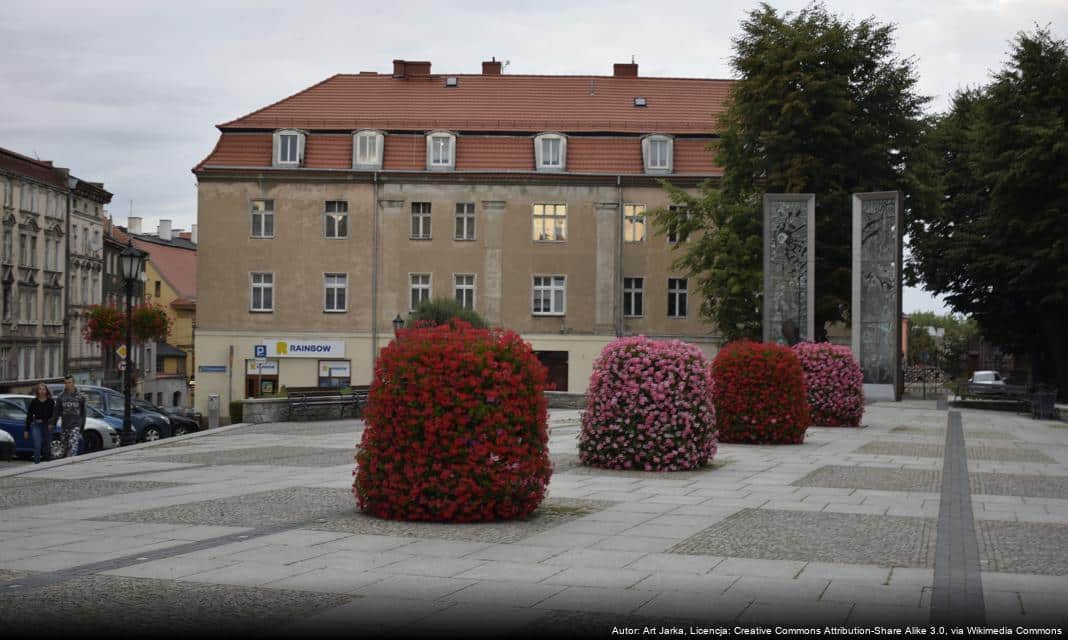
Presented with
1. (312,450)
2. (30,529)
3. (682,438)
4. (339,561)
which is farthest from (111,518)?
(312,450)

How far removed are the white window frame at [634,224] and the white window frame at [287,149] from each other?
13.8 metres

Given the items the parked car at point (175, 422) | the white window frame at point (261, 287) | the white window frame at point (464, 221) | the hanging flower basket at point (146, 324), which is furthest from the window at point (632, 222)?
the hanging flower basket at point (146, 324)

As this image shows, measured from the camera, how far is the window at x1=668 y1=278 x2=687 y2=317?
172 ft

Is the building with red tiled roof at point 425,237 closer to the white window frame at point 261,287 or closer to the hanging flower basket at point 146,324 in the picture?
the white window frame at point 261,287

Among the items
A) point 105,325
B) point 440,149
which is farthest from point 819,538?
point 105,325

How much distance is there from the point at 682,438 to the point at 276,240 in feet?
128

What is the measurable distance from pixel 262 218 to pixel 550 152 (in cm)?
1245

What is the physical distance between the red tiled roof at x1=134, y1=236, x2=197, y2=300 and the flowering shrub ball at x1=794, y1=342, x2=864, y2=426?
68.0m

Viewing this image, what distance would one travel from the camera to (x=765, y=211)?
3488 cm

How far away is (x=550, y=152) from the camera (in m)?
51.9

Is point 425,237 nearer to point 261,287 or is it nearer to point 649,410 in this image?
point 261,287

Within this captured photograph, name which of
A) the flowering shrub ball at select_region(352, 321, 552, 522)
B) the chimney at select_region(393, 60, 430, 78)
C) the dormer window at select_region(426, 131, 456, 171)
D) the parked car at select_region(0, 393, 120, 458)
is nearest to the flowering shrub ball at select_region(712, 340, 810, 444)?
the flowering shrub ball at select_region(352, 321, 552, 522)

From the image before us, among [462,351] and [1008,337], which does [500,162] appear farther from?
[462,351]

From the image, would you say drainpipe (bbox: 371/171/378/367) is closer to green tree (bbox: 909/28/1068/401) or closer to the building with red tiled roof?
the building with red tiled roof
